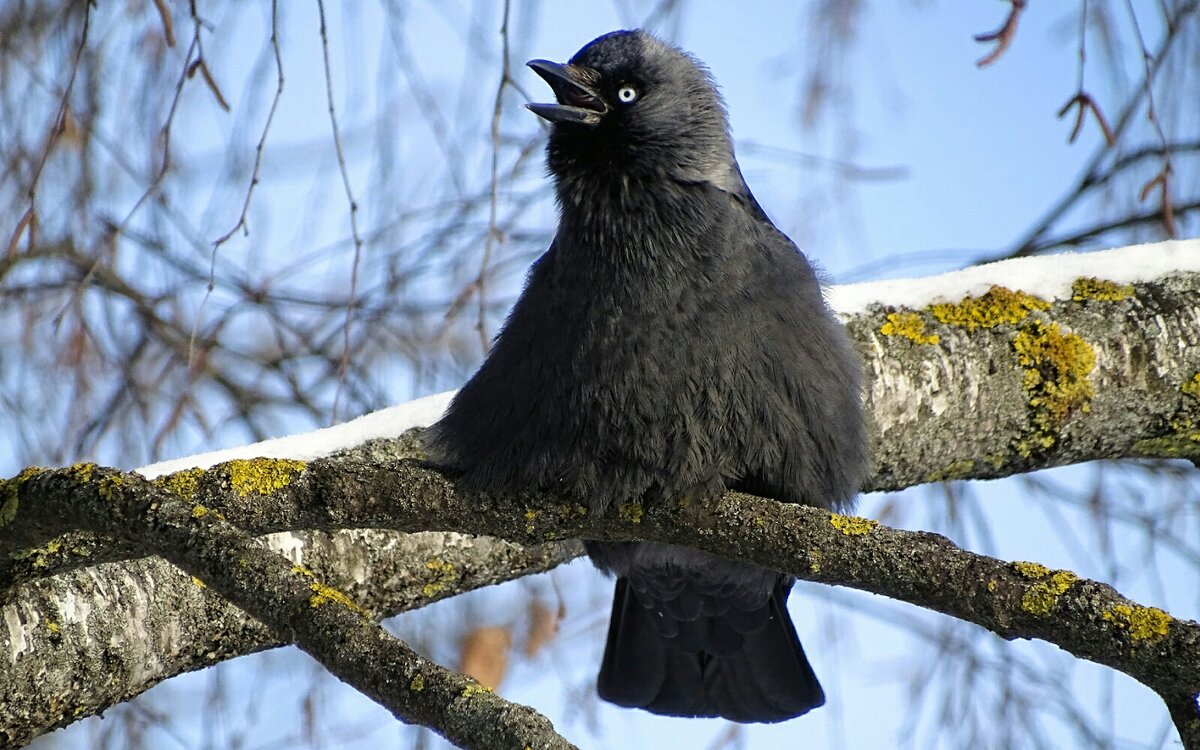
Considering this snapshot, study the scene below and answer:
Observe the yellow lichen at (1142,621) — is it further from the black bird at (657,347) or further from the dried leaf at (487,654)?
the dried leaf at (487,654)

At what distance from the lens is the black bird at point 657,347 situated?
243cm

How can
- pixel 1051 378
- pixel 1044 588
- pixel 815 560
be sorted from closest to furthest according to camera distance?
pixel 1044 588
pixel 815 560
pixel 1051 378

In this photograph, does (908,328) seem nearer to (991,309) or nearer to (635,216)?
(991,309)

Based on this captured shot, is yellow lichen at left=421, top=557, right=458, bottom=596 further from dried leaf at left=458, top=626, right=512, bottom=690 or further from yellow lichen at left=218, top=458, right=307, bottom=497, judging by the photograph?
dried leaf at left=458, top=626, right=512, bottom=690

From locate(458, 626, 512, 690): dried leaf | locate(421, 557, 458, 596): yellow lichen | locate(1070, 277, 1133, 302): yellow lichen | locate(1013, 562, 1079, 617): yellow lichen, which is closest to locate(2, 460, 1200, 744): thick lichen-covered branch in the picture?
locate(1013, 562, 1079, 617): yellow lichen

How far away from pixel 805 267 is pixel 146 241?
2227mm

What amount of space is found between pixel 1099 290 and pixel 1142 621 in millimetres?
1766

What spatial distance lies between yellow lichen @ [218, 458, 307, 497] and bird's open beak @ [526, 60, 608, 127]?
1110 mm

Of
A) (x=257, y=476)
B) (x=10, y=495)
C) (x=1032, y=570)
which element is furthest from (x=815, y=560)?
(x=10, y=495)

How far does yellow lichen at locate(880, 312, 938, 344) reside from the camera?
3.15 m

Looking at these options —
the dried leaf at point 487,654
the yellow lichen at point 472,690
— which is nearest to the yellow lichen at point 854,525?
the yellow lichen at point 472,690

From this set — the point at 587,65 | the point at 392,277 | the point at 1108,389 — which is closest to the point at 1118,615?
the point at 1108,389

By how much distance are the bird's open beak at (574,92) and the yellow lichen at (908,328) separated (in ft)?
Answer: 3.20

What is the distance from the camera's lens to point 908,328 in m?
3.18
